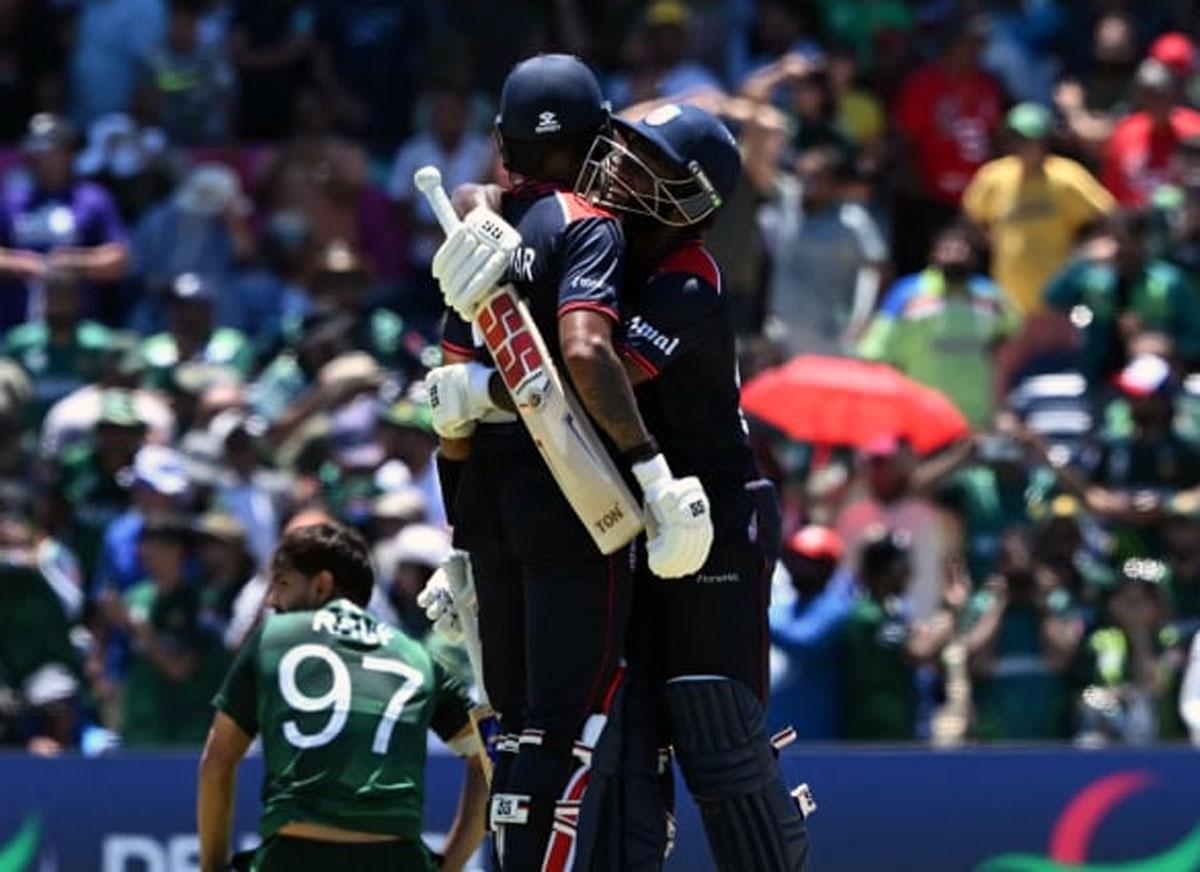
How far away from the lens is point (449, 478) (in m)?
7.78

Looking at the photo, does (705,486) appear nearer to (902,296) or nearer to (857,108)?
(902,296)

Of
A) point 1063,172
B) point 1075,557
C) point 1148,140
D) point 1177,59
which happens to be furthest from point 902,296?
point 1075,557

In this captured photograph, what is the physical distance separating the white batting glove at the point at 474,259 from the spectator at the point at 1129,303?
705 centimetres

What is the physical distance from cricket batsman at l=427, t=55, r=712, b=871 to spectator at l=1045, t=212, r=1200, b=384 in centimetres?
680

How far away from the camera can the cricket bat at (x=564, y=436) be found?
7.25 metres

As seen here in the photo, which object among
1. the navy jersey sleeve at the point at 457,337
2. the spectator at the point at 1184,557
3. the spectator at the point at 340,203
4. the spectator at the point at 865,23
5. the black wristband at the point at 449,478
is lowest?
the spectator at the point at 1184,557

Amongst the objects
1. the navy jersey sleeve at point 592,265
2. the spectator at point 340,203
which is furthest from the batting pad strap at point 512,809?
the spectator at point 340,203

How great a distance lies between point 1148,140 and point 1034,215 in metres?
0.74

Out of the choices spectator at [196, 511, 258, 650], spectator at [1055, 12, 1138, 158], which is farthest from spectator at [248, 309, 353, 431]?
spectator at [1055, 12, 1138, 158]

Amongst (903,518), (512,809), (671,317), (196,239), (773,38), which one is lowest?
(512,809)

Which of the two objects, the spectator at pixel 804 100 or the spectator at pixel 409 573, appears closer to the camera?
the spectator at pixel 409 573

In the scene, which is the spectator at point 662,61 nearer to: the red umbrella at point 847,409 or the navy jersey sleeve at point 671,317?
the red umbrella at point 847,409

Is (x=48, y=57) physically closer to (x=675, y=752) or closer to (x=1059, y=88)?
(x=1059, y=88)

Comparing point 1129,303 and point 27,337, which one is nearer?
point 1129,303
